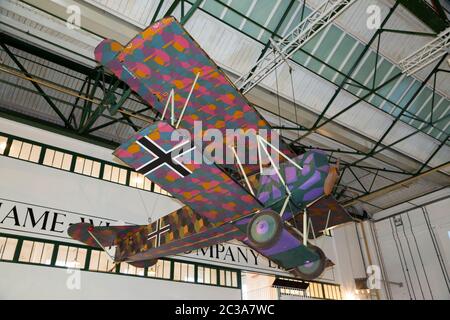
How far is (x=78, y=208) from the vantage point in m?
A: 12.0

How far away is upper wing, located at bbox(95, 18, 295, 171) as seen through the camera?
243 inches

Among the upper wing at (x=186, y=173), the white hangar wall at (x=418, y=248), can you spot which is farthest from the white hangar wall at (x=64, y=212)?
the white hangar wall at (x=418, y=248)

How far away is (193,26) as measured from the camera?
11305 mm

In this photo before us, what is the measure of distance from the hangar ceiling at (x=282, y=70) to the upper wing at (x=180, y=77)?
12.7ft

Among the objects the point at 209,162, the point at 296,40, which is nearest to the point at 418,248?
the point at 296,40

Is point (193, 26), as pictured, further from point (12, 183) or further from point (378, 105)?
point (378, 105)

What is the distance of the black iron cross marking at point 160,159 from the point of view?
6582 mm

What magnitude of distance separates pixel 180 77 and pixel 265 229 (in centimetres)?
329

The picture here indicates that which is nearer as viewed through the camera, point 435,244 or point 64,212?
point 64,212

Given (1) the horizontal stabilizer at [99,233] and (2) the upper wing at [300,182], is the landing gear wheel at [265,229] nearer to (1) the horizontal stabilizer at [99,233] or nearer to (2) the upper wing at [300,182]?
(2) the upper wing at [300,182]

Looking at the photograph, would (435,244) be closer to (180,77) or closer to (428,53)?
(428,53)

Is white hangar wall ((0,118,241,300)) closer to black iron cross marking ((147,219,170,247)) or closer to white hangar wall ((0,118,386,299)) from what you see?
white hangar wall ((0,118,386,299))

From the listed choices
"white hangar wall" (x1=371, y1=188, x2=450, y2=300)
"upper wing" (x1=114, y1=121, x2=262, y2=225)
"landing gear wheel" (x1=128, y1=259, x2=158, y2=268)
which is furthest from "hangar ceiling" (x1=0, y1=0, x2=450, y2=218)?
"landing gear wheel" (x1=128, y1=259, x2=158, y2=268)

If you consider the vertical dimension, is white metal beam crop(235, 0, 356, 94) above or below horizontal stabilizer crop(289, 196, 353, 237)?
above
